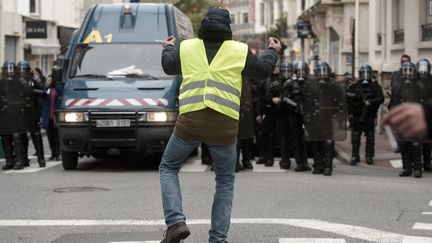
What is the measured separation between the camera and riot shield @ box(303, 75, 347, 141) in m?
13.6

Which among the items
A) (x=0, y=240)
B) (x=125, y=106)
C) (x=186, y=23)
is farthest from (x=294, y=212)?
(x=186, y=23)

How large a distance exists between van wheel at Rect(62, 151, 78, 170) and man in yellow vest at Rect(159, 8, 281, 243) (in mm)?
7638

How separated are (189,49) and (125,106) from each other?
6755 mm

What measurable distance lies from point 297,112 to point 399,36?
1022cm

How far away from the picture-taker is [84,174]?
1320 cm

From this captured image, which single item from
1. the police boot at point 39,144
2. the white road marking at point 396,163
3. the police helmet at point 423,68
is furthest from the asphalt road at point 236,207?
the police helmet at point 423,68

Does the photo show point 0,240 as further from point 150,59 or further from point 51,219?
point 150,59

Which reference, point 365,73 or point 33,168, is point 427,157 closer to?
point 365,73

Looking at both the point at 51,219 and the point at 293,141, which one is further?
the point at 293,141

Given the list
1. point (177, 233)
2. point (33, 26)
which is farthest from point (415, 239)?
point (33, 26)

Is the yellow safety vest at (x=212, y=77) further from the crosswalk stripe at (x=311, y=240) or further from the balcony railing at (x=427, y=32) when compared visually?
the balcony railing at (x=427, y=32)

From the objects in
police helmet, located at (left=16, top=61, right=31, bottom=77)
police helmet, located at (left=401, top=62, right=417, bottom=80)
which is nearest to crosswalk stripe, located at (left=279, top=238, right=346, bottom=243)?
police helmet, located at (left=401, top=62, right=417, bottom=80)

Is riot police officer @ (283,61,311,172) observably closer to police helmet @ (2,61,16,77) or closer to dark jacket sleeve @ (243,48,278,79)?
police helmet @ (2,61,16,77)

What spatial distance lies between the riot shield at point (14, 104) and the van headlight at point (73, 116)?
3.32 feet
